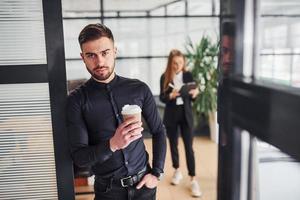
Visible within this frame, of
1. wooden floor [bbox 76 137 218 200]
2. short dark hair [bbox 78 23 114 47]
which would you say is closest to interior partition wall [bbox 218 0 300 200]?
short dark hair [bbox 78 23 114 47]

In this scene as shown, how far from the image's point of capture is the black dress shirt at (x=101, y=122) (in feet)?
4.67

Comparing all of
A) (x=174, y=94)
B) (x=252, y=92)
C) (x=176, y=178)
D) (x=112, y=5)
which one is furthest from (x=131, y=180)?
(x=112, y=5)

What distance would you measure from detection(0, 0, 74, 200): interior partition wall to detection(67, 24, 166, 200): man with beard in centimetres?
11

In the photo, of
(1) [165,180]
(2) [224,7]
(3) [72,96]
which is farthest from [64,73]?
(1) [165,180]

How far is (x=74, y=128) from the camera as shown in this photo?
1.43 metres

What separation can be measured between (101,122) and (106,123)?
0.02m

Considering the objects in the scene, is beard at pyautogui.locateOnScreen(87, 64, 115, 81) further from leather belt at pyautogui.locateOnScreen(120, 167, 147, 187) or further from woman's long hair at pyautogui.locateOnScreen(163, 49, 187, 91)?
woman's long hair at pyautogui.locateOnScreen(163, 49, 187, 91)

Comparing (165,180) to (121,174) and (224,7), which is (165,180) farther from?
(224,7)

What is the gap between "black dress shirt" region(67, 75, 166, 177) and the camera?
4.67 ft

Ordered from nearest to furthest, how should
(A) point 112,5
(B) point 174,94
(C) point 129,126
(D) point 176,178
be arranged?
(C) point 129,126
(B) point 174,94
(D) point 176,178
(A) point 112,5

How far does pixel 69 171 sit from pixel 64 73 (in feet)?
1.66

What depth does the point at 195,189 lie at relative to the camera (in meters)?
3.10

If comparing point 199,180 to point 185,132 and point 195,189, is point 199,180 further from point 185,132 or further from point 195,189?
point 185,132

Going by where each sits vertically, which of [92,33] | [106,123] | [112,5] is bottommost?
[106,123]
